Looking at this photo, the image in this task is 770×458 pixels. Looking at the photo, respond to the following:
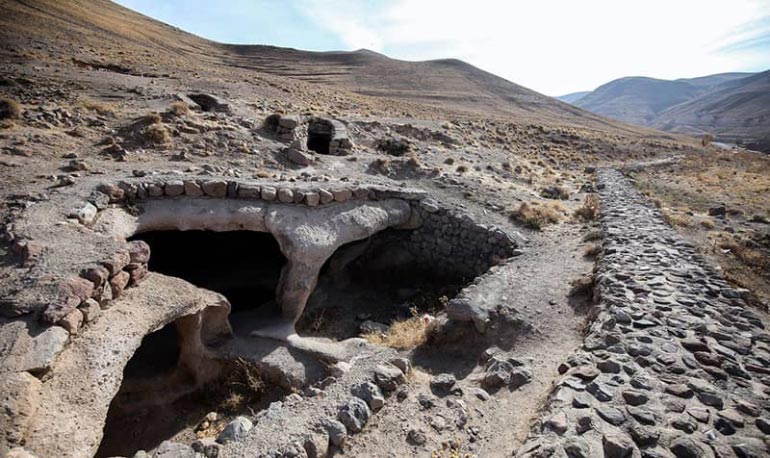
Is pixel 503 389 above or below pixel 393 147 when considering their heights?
below

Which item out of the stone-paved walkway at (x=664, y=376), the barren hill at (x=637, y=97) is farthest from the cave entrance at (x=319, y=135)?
the barren hill at (x=637, y=97)

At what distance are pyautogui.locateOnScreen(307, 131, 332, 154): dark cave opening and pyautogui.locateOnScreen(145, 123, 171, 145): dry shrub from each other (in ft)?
18.9

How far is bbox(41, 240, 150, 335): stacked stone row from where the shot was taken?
13.5 feet

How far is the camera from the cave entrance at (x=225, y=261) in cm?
937

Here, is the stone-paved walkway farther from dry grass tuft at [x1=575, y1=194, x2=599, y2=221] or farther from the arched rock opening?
the arched rock opening

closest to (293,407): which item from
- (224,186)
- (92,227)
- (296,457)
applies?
(296,457)

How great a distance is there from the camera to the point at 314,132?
1465 centimetres

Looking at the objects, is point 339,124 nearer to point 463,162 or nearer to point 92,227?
point 463,162

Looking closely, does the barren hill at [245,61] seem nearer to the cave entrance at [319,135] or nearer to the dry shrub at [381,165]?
the cave entrance at [319,135]

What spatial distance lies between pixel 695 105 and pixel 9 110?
485 ft

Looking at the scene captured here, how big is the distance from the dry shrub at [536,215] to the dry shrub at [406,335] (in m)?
4.10

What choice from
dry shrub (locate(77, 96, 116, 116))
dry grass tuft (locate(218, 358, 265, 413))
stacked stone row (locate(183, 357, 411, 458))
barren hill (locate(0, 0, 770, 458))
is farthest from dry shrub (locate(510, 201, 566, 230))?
dry shrub (locate(77, 96, 116, 116))

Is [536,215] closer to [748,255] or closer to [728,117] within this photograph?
[748,255]

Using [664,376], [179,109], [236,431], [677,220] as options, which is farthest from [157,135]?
[677,220]
